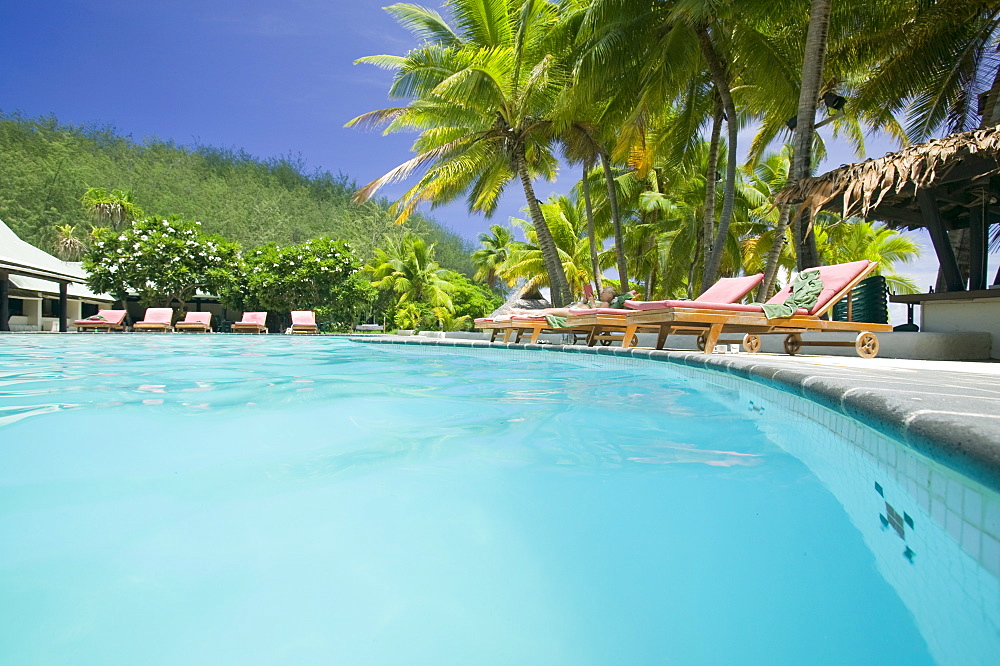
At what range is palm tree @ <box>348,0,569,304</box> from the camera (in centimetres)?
1149

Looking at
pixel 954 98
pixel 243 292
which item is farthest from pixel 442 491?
pixel 243 292

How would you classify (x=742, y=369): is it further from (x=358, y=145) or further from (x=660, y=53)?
(x=358, y=145)

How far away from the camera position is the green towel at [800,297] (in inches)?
226

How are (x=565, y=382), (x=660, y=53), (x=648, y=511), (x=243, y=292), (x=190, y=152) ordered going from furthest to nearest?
1. (x=190, y=152)
2. (x=243, y=292)
3. (x=660, y=53)
4. (x=565, y=382)
5. (x=648, y=511)

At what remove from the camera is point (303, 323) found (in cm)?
2111

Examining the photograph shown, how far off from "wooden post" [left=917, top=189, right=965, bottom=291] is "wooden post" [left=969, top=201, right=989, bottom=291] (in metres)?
0.51

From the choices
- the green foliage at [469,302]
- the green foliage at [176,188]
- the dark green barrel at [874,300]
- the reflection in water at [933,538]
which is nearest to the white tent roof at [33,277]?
the green foliage at [176,188]

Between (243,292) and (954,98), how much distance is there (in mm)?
23681

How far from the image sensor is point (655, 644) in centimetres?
102

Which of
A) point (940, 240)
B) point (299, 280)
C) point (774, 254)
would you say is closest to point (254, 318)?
point (299, 280)

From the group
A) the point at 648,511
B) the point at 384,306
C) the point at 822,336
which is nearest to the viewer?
the point at 648,511

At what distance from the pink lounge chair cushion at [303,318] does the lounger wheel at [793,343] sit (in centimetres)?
1792

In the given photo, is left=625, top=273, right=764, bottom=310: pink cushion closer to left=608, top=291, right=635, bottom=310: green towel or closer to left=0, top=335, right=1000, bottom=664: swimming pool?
left=608, top=291, right=635, bottom=310: green towel

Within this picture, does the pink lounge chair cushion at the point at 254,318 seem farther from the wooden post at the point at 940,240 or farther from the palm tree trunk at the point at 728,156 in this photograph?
the wooden post at the point at 940,240
